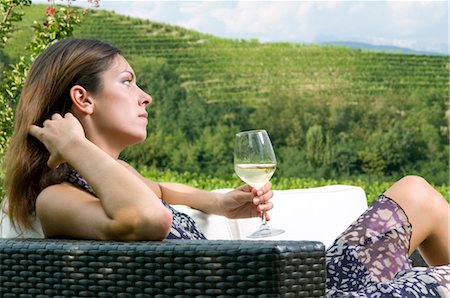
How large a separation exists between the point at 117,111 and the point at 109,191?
45 centimetres

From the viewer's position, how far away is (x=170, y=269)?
1869mm

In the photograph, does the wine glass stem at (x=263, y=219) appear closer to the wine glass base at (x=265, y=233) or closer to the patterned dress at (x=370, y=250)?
the wine glass base at (x=265, y=233)

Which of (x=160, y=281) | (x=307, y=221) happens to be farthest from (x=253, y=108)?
(x=160, y=281)

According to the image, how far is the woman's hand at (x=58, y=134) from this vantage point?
7.45ft

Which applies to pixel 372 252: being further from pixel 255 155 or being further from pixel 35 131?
pixel 35 131

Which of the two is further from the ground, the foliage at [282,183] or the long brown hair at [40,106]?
the long brown hair at [40,106]

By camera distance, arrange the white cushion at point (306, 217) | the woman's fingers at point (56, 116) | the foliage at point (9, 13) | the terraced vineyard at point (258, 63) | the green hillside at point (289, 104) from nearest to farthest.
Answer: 1. the woman's fingers at point (56, 116)
2. the white cushion at point (306, 217)
3. the foliage at point (9, 13)
4. the green hillside at point (289, 104)
5. the terraced vineyard at point (258, 63)

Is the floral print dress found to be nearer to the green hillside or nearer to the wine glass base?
the wine glass base

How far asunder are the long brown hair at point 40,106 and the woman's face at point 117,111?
0.09ft

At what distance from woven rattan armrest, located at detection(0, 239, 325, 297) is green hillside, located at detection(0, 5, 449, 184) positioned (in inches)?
263

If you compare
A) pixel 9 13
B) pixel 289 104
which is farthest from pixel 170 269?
pixel 289 104

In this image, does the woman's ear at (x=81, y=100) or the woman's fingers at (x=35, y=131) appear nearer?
the woman's fingers at (x=35, y=131)

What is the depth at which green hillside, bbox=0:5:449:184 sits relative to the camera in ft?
29.1

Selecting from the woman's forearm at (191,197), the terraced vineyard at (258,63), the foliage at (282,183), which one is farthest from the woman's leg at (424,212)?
the terraced vineyard at (258,63)
